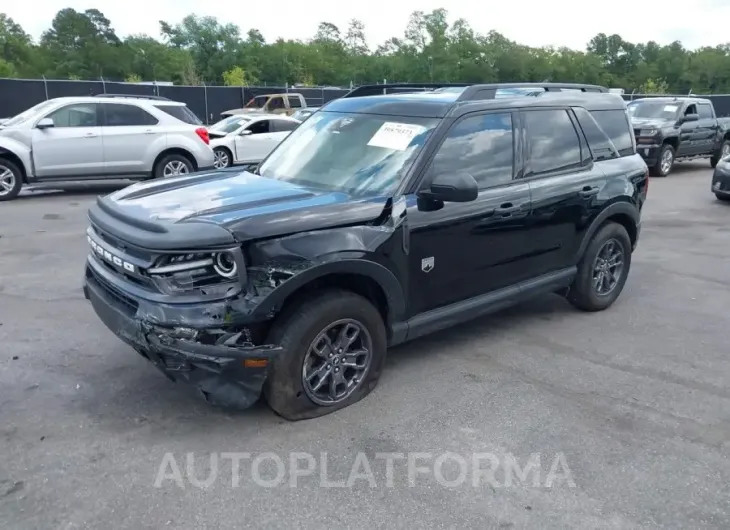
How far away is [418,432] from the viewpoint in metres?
3.76

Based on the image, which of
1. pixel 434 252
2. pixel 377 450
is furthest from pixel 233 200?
pixel 377 450

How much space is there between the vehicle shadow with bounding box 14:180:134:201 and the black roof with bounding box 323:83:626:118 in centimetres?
877

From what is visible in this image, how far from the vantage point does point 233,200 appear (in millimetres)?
3945

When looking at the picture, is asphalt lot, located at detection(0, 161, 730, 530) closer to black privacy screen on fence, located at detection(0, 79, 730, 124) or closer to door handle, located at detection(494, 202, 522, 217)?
door handle, located at detection(494, 202, 522, 217)

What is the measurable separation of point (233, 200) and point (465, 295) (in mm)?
1724

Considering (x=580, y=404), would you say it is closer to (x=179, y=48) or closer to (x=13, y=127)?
(x=13, y=127)

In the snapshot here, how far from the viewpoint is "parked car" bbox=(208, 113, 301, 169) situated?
16.0m

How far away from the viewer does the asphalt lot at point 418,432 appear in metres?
3.07

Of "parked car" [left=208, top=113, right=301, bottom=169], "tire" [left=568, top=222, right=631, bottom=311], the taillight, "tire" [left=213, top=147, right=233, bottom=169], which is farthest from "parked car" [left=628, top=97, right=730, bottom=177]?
"tire" [left=568, top=222, right=631, bottom=311]

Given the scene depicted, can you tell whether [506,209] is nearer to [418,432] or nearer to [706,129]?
[418,432]

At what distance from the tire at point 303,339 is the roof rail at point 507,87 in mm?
1732

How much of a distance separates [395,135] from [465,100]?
0.58 metres

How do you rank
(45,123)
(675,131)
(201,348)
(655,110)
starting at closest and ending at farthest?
(201,348) → (45,123) → (675,131) → (655,110)

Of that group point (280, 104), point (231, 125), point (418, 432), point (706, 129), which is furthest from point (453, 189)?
point (280, 104)
